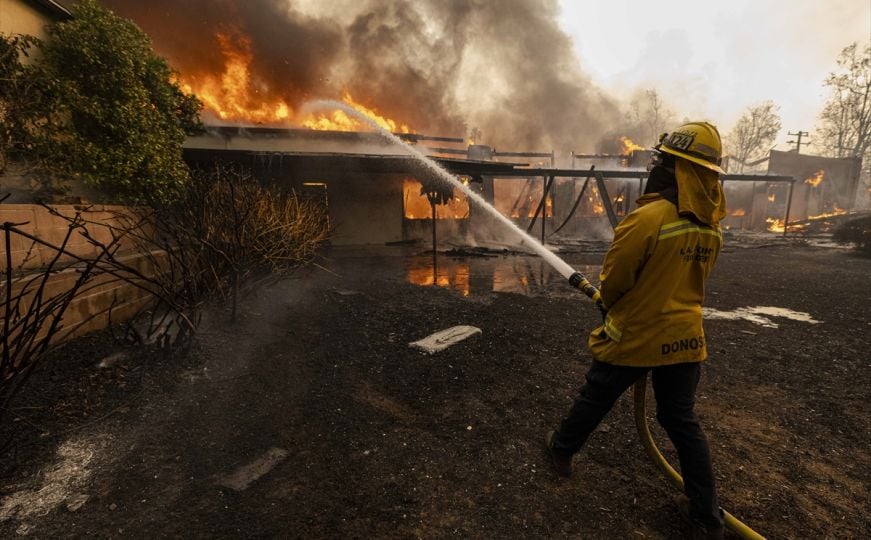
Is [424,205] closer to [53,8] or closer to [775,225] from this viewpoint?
[53,8]

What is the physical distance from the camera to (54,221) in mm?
5375

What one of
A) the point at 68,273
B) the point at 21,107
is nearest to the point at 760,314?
the point at 68,273

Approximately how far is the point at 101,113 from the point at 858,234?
25.6m

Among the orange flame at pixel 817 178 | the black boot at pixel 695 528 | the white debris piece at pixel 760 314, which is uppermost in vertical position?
the orange flame at pixel 817 178

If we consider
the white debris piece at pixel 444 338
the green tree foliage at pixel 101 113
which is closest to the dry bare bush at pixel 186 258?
the green tree foliage at pixel 101 113

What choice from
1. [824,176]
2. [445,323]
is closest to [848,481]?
[445,323]

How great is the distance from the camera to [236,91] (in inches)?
835

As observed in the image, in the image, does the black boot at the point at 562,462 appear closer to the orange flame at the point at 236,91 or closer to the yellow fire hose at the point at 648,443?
the yellow fire hose at the point at 648,443

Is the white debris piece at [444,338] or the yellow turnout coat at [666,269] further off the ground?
the yellow turnout coat at [666,269]

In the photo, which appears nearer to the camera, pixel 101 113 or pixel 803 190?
pixel 101 113

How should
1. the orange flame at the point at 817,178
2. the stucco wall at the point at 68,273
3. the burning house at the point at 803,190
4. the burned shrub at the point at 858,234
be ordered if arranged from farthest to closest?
1. the orange flame at the point at 817,178
2. the burning house at the point at 803,190
3. the burned shrub at the point at 858,234
4. the stucco wall at the point at 68,273

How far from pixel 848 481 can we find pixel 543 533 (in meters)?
2.44

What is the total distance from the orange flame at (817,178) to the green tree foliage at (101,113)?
4989 cm

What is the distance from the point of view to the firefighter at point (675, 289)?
2254 mm
